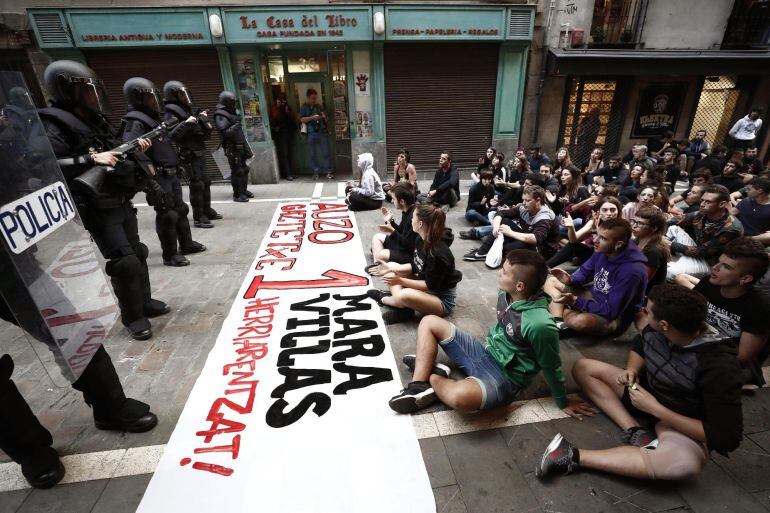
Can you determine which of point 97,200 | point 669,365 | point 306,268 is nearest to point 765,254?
point 669,365

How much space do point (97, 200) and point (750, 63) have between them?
15.4 metres

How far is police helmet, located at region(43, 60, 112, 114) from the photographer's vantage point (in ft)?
10.1

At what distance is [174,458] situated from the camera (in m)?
2.40

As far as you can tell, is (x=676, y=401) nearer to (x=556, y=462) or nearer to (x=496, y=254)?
(x=556, y=462)

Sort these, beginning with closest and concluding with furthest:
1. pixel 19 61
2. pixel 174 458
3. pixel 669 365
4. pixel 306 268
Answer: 1. pixel 669 365
2. pixel 174 458
3. pixel 306 268
4. pixel 19 61

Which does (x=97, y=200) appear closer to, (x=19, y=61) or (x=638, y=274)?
(x=638, y=274)

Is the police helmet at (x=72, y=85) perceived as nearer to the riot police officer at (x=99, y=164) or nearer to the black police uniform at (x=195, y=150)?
the riot police officer at (x=99, y=164)

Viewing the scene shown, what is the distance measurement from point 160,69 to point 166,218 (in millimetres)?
6492

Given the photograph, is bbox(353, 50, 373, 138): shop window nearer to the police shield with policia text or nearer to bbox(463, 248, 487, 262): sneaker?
bbox(463, 248, 487, 262): sneaker

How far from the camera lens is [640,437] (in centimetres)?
231

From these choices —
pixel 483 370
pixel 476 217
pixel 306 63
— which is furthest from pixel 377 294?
pixel 306 63

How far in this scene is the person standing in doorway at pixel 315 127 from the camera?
10.1 m

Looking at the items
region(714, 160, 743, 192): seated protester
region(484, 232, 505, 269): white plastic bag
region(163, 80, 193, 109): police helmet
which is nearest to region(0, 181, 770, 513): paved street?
region(484, 232, 505, 269): white plastic bag

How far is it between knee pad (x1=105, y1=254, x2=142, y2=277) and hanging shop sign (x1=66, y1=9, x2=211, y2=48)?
7653 millimetres
